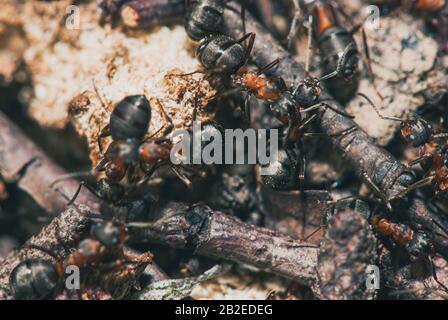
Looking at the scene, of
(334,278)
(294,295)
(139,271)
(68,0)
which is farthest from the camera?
(68,0)

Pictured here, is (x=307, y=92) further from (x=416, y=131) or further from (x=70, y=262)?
(x=70, y=262)

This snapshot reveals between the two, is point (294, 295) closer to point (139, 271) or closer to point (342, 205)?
point (342, 205)

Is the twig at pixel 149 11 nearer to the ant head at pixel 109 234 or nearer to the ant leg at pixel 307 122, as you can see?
the ant leg at pixel 307 122

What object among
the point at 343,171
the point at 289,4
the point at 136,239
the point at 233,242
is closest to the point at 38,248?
the point at 136,239

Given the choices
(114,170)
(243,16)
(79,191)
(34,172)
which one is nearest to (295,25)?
(243,16)

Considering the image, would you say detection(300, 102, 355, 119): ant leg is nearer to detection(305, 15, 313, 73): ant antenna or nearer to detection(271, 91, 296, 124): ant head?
detection(271, 91, 296, 124): ant head

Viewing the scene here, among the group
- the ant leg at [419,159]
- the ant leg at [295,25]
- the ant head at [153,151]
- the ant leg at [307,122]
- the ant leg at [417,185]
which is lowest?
the ant leg at [417,185]

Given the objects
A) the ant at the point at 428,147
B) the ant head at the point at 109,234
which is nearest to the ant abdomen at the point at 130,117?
the ant head at the point at 109,234
